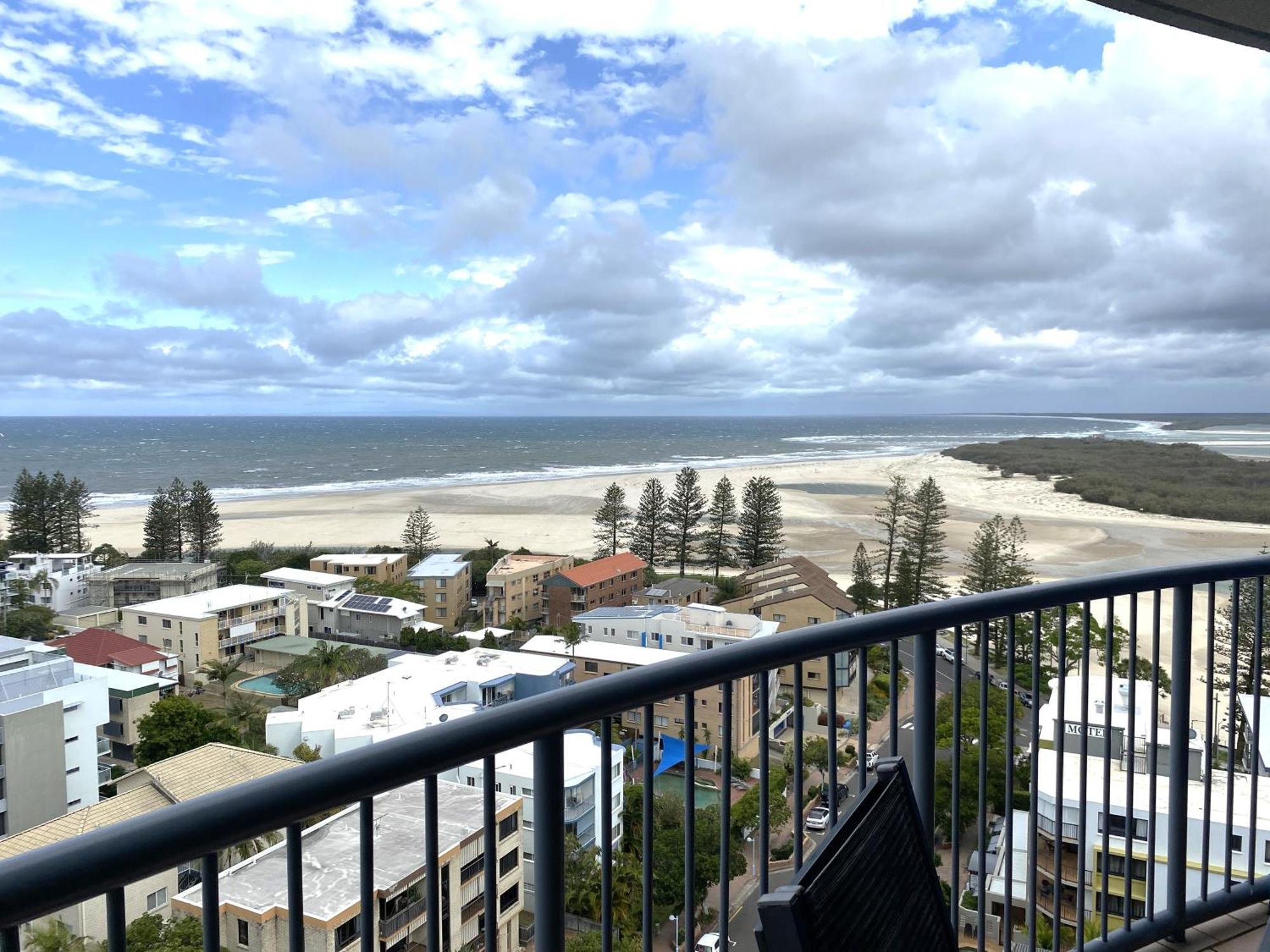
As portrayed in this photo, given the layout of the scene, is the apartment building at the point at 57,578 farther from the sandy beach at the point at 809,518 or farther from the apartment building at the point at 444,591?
the apartment building at the point at 444,591

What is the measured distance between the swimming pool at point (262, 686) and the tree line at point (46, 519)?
18434 millimetres

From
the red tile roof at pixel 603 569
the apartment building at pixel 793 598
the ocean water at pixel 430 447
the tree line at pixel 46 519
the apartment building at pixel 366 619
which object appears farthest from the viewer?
the ocean water at pixel 430 447

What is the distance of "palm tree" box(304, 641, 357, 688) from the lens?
1822 centimetres

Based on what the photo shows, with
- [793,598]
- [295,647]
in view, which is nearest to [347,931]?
[793,598]

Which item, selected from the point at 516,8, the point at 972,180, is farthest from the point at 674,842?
the point at 972,180

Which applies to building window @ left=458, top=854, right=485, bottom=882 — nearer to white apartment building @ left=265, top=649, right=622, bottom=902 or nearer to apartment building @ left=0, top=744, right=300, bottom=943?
apartment building @ left=0, top=744, right=300, bottom=943

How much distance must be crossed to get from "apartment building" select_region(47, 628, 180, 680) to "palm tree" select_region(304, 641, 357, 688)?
10.0ft

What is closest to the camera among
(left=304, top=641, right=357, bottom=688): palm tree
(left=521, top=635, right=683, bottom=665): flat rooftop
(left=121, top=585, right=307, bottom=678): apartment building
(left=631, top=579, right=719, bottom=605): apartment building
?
(left=521, top=635, right=683, bottom=665): flat rooftop

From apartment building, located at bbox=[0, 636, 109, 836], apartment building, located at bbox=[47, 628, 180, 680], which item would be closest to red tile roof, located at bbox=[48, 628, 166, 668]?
apartment building, located at bbox=[47, 628, 180, 680]

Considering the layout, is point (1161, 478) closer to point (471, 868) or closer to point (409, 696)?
point (409, 696)

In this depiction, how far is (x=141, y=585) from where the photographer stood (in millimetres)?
24625

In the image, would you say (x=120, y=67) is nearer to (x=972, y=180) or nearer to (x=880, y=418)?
(x=972, y=180)

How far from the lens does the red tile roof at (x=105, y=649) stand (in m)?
17.2

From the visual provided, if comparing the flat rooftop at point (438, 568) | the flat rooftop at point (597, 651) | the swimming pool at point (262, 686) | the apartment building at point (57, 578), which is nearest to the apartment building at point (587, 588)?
the flat rooftop at point (438, 568)
